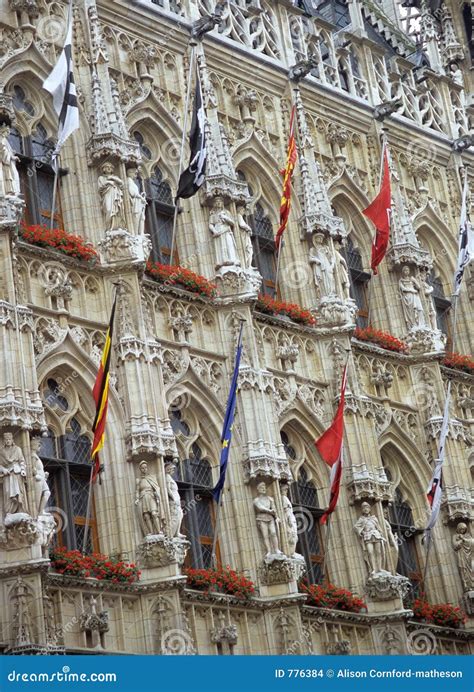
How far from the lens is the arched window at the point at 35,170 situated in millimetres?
25766

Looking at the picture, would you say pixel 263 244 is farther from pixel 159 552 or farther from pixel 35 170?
pixel 159 552

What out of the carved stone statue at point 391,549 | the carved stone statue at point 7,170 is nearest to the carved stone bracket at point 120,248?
the carved stone statue at point 7,170

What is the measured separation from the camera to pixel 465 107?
35719 millimetres

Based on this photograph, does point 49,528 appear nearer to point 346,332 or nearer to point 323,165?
point 346,332

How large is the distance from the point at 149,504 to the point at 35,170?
617 cm

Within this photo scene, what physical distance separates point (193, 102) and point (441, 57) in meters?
10.4

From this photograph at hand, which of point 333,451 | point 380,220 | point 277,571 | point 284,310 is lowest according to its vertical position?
point 277,571

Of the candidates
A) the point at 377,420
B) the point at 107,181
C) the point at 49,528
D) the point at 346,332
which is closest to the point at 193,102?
the point at 107,181

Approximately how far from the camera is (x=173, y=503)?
24.0 meters

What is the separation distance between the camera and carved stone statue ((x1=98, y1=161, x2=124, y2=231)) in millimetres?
25797

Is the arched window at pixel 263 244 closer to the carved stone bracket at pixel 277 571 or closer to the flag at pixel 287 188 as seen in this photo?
the flag at pixel 287 188

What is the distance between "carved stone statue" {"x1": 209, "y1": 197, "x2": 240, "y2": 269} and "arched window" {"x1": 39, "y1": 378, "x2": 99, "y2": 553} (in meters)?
4.42

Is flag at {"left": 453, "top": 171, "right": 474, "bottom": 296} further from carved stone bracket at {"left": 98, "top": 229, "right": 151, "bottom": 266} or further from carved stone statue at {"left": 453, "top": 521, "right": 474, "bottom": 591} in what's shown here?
carved stone bracket at {"left": 98, "top": 229, "right": 151, "bottom": 266}

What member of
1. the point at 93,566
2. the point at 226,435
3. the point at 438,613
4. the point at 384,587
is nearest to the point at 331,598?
the point at 384,587
